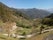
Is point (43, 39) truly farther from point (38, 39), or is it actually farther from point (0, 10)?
point (0, 10)

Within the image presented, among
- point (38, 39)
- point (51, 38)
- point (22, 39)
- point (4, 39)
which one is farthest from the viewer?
point (22, 39)

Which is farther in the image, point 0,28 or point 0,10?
point 0,10

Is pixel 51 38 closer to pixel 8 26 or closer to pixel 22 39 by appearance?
pixel 22 39

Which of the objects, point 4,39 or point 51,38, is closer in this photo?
point 51,38

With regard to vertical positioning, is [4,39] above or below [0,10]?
below

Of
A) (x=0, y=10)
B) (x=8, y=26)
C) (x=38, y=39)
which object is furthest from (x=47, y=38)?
(x=0, y=10)

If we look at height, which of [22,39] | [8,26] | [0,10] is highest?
[0,10]

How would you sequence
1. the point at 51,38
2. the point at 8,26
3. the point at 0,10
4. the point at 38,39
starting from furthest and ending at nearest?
the point at 0,10
the point at 8,26
the point at 38,39
the point at 51,38

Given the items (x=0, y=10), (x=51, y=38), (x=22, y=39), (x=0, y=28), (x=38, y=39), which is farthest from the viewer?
(x=0, y=10)

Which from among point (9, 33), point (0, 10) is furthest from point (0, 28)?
point (0, 10)
